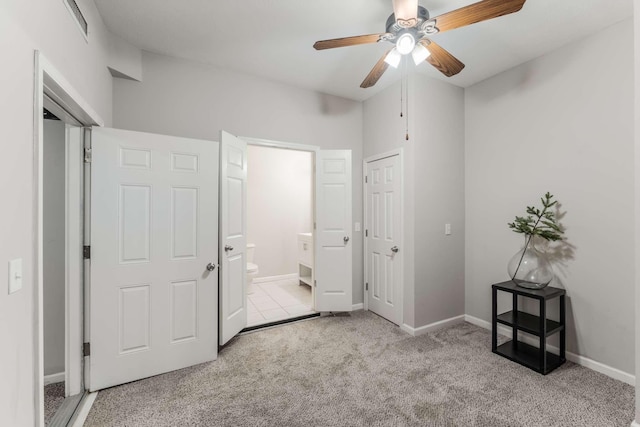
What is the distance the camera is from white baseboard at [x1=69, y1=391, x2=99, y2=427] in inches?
69.8

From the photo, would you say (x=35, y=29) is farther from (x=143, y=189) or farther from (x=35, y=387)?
(x=35, y=387)

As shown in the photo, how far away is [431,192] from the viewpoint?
10.3ft

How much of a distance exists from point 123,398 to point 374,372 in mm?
1847

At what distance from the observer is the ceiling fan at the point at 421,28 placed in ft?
5.11

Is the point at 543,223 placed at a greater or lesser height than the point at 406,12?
lesser

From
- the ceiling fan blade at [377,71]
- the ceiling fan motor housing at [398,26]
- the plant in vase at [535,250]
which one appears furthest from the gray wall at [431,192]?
the ceiling fan motor housing at [398,26]

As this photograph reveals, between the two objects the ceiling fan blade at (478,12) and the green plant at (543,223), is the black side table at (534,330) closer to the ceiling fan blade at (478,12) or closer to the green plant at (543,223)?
the green plant at (543,223)

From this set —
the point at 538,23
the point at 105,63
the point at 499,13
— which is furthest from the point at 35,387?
the point at 538,23

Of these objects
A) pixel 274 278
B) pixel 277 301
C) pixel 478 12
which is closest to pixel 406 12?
pixel 478 12

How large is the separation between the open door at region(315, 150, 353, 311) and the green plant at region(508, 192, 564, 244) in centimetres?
179

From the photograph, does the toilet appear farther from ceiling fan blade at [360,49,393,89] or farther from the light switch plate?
the light switch plate

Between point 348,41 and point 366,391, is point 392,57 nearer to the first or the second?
point 348,41

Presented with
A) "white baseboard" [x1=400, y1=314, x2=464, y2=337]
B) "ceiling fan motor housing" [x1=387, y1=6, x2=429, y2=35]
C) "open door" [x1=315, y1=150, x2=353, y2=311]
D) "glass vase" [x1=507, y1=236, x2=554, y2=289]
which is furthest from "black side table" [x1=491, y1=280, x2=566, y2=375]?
"ceiling fan motor housing" [x1=387, y1=6, x2=429, y2=35]

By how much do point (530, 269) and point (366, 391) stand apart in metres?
1.77
